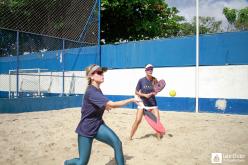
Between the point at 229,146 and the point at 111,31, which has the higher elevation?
the point at 111,31

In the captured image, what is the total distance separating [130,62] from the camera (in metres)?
16.8

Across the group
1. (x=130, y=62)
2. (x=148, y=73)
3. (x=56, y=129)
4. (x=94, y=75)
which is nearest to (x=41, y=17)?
(x=130, y=62)

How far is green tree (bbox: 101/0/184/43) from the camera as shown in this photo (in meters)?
24.8

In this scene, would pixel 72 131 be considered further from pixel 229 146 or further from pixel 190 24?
pixel 190 24

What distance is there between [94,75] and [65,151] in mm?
2643

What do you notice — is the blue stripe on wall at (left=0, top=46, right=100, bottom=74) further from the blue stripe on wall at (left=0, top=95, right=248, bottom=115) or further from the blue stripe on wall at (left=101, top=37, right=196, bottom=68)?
the blue stripe on wall at (left=0, top=95, right=248, bottom=115)

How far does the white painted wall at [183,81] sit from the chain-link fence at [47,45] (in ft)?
0.25

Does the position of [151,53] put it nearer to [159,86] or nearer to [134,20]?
[159,86]

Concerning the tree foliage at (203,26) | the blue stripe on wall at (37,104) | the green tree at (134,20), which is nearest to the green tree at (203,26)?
the tree foliage at (203,26)

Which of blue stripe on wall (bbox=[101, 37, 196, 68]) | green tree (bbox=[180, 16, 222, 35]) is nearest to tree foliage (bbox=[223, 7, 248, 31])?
green tree (bbox=[180, 16, 222, 35])

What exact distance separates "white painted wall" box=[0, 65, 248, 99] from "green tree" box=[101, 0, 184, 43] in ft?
28.1

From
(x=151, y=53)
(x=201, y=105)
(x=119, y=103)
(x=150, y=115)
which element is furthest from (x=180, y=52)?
(x=119, y=103)

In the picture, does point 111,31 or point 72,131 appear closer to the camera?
point 72,131

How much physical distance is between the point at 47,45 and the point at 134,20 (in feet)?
36.4
